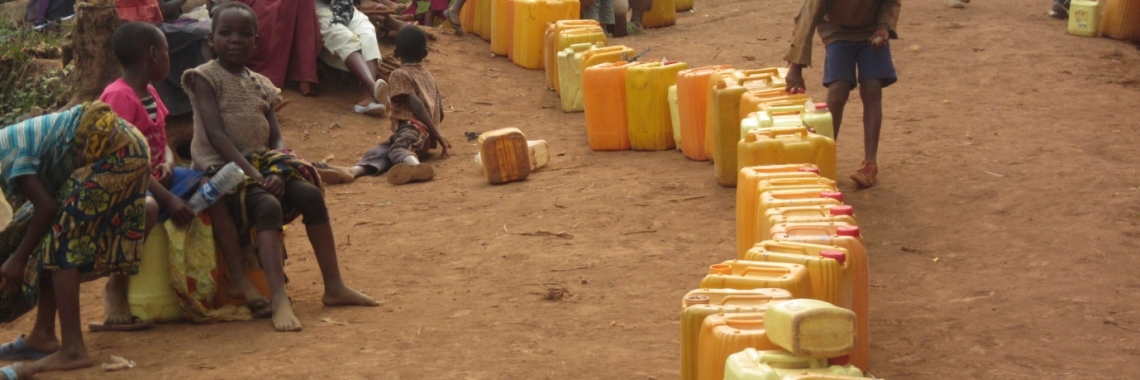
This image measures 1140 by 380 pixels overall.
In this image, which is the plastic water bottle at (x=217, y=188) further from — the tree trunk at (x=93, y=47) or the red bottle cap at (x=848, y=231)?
the tree trunk at (x=93, y=47)

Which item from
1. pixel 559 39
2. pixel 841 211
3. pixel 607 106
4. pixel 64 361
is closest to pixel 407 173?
pixel 607 106

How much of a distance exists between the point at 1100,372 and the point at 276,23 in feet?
25.7

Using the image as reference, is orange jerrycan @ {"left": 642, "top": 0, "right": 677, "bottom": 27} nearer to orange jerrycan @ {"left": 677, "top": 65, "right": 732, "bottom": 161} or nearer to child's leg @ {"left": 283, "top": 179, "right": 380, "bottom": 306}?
orange jerrycan @ {"left": 677, "top": 65, "right": 732, "bottom": 161}

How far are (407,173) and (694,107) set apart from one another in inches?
80.1

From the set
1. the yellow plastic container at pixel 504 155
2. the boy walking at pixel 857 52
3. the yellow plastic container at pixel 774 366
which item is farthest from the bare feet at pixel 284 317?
the boy walking at pixel 857 52

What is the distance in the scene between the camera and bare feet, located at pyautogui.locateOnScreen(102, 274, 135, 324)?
515 cm

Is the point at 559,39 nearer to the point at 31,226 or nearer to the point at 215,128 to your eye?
the point at 215,128

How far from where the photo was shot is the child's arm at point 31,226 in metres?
4.39

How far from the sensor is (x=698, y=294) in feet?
12.3

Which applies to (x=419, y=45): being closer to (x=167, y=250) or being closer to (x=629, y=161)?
(x=629, y=161)

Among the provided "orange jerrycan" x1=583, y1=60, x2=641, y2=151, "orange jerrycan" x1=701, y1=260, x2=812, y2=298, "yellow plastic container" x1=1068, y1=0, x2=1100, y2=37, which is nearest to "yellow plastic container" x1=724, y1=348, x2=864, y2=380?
"orange jerrycan" x1=701, y1=260, x2=812, y2=298

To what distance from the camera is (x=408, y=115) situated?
9.03m

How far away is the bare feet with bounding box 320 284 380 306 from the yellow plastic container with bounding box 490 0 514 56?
745 centimetres

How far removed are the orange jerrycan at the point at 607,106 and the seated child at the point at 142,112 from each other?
404 cm
